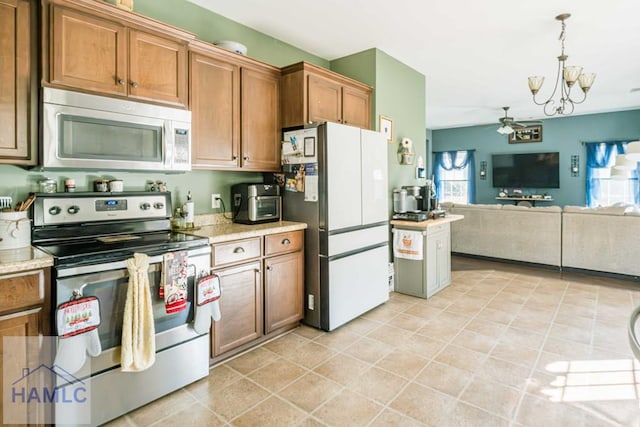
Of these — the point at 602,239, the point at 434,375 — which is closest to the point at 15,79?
the point at 434,375

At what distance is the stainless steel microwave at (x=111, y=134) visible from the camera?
1.90 m

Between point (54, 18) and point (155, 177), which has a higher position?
point (54, 18)

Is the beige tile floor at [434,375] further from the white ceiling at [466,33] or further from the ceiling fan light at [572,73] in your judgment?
the white ceiling at [466,33]

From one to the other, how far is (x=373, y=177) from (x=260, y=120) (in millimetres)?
1185

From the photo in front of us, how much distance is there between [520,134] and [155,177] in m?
8.78

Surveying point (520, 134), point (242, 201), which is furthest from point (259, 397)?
point (520, 134)

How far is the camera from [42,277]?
64.7 inches

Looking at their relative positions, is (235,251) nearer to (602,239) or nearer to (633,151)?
(602,239)

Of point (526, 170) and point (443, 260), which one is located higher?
point (526, 170)

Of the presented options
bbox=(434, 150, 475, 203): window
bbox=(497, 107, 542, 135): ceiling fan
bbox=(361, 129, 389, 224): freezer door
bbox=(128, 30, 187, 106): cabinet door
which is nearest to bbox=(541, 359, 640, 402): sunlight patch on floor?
bbox=(361, 129, 389, 224): freezer door

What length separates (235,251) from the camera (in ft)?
8.16

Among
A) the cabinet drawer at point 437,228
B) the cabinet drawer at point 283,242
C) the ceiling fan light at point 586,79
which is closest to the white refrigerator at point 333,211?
the cabinet drawer at point 283,242

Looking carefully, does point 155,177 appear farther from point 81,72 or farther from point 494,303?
point 494,303

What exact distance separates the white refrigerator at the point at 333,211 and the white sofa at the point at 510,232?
9.63 ft
